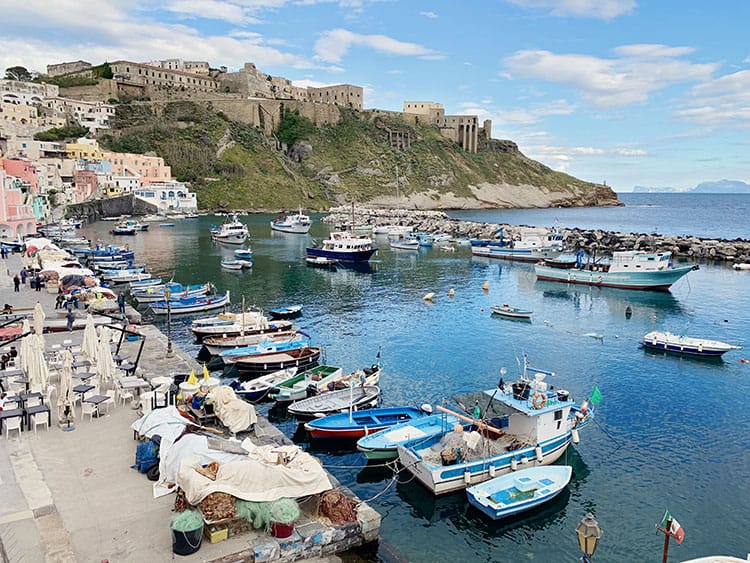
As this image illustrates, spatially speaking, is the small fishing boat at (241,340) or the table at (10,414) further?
the small fishing boat at (241,340)

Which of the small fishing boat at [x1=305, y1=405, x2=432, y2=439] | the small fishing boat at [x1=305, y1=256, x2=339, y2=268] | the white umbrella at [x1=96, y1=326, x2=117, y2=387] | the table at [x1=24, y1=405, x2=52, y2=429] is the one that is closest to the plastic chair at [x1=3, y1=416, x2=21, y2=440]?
the table at [x1=24, y1=405, x2=52, y2=429]

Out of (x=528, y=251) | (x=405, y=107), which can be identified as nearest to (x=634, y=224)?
(x=528, y=251)

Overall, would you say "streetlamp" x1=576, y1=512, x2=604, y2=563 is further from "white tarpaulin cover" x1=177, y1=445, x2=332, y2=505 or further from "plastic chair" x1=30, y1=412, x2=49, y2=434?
"plastic chair" x1=30, y1=412, x2=49, y2=434

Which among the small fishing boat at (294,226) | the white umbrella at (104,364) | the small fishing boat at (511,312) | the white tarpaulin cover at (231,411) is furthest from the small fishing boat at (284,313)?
the small fishing boat at (294,226)

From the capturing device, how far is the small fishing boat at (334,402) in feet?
66.4

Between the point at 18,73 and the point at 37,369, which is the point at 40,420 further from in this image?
the point at 18,73

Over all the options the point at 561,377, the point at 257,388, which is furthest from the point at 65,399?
the point at 561,377

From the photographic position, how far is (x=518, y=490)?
15.0 meters

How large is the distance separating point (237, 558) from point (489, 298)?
3756 cm

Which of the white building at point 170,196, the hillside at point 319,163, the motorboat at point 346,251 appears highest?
the hillside at point 319,163

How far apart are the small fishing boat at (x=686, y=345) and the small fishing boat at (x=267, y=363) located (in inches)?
773

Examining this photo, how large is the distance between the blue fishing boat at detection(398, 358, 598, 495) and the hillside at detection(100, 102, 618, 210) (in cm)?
11387

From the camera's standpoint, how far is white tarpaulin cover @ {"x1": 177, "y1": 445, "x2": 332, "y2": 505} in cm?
1075

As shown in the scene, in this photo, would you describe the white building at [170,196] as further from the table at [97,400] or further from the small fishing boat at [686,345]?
the table at [97,400]
